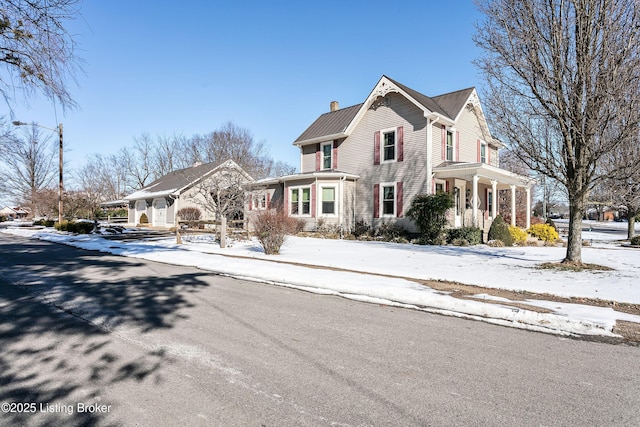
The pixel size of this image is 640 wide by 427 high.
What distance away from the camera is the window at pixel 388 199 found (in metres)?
20.6

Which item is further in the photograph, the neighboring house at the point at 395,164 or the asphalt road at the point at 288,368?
the neighboring house at the point at 395,164

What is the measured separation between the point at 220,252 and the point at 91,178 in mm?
49842

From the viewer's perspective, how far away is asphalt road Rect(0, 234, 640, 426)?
285 cm

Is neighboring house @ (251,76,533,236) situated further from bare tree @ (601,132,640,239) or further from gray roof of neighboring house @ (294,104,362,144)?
bare tree @ (601,132,640,239)

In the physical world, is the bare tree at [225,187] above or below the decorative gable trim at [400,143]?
below

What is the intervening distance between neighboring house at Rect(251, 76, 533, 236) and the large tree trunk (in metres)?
7.67

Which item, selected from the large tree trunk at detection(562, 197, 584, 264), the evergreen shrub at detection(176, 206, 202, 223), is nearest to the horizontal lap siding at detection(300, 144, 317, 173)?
the evergreen shrub at detection(176, 206, 202, 223)

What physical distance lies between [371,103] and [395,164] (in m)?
4.14

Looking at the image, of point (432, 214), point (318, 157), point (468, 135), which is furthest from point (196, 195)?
point (468, 135)

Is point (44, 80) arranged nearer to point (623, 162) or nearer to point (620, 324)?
point (620, 324)

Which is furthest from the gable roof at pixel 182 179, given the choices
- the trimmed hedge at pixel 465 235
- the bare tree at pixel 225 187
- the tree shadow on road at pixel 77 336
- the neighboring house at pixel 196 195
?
the tree shadow on road at pixel 77 336

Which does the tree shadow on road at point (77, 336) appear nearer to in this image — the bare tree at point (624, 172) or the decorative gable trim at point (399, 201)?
the bare tree at point (624, 172)

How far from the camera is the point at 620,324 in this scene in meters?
5.30

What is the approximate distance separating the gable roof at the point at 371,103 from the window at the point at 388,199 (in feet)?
14.3
